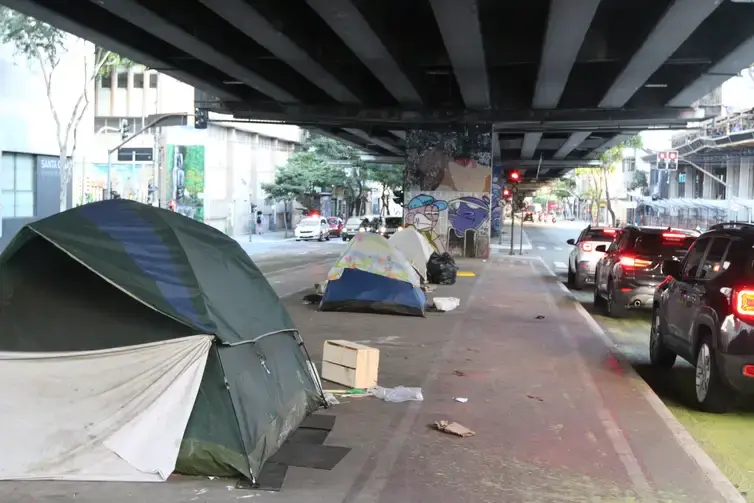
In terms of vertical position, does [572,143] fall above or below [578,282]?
above

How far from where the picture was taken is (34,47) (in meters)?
26.7

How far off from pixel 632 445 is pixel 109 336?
4.22m

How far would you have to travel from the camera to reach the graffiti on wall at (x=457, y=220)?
3028 cm

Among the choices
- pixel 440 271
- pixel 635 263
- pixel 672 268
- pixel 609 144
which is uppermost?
pixel 609 144

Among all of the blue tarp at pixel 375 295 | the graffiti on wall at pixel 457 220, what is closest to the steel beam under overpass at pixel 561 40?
the blue tarp at pixel 375 295

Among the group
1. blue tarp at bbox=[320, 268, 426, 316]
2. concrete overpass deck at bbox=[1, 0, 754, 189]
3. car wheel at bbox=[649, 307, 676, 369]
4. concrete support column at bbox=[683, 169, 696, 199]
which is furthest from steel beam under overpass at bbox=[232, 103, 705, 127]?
concrete support column at bbox=[683, 169, 696, 199]

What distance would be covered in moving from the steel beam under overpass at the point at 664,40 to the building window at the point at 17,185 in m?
20.8

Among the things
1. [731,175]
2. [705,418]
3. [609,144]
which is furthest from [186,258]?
[731,175]

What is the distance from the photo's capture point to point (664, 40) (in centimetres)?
1639

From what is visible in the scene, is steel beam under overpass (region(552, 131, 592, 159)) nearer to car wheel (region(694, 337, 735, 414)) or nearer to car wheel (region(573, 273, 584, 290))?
car wheel (region(573, 273, 584, 290))

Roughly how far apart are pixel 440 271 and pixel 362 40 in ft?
19.5

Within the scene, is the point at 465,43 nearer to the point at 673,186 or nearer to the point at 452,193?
the point at 452,193

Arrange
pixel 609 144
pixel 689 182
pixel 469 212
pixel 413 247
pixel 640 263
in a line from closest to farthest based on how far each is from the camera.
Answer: pixel 640 263, pixel 413 247, pixel 469 212, pixel 609 144, pixel 689 182

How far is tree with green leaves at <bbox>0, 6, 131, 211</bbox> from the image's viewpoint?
84.6ft
